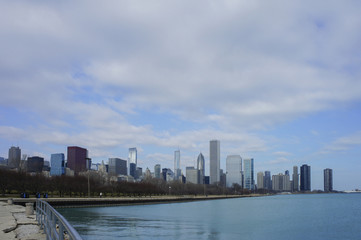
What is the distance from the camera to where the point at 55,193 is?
105 metres

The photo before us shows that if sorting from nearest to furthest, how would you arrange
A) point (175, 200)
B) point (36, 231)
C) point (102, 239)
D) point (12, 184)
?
point (36, 231)
point (102, 239)
point (12, 184)
point (175, 200)

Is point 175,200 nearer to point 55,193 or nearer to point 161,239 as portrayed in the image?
point 55,193

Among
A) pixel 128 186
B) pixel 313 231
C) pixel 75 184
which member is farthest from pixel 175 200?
pixel 313 231

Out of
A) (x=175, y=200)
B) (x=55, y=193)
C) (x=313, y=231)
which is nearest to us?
(x=313, y=231)

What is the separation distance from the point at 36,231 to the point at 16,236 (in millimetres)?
1564

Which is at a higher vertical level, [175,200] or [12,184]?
[12,184]

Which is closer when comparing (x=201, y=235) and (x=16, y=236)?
(x=16, y=236)

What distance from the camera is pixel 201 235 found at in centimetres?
3994

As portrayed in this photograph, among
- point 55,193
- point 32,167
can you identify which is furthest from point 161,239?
point 32,167

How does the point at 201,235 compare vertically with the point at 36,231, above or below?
below

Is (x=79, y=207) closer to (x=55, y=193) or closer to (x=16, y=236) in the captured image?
(x=55, y=193)

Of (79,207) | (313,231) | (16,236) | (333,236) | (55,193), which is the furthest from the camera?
(55,193)

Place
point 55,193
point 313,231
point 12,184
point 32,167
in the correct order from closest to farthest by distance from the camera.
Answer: point 313,231 < point 12,184 < point 55,193 < point 32,167

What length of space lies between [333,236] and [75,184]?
81.2 m
